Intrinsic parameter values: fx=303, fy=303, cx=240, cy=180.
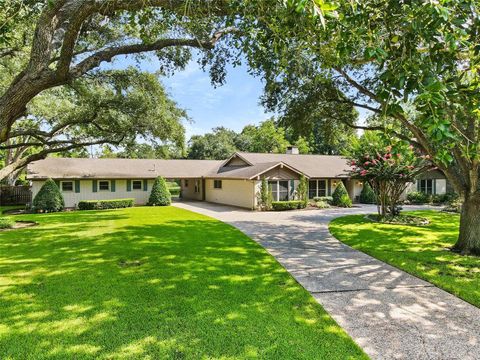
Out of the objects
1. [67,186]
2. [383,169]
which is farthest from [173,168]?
[383,169]

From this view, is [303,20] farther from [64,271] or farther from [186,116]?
[186,116]

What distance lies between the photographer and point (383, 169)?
15.7 meters

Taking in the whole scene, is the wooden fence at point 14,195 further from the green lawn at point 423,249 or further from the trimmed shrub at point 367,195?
the trimmed shrub at point 367,195

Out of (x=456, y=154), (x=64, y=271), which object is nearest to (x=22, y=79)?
(x=64, y=271)

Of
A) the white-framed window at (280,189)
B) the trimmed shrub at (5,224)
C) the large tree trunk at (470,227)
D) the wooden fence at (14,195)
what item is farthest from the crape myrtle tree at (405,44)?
the wooden fence at (14,195)

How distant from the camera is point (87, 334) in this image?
4.45 meters

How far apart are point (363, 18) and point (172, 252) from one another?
25.5 ft

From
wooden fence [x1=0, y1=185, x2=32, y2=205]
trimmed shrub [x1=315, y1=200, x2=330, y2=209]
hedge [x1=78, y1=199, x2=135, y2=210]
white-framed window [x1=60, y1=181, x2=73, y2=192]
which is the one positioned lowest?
trimmed shrub [x1=315, y1=200, x2=330, y2=209]

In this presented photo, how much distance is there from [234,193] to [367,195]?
458 inches

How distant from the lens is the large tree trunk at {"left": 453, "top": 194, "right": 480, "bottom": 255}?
893 cm

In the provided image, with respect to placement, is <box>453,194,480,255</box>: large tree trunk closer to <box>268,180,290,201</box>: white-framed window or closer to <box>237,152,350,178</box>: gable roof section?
<box>268,180,290,201</box>: white-framed window

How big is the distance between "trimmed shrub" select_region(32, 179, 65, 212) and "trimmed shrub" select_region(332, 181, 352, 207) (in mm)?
20455

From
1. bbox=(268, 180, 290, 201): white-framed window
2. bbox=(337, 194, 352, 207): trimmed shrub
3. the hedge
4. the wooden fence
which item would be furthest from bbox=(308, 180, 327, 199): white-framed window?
the wooden fence

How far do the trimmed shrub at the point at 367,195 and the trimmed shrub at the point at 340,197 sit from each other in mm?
3058
